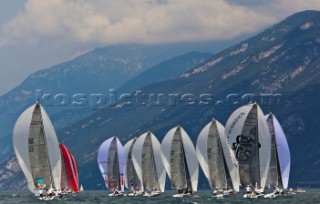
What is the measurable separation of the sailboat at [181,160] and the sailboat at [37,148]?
133ft

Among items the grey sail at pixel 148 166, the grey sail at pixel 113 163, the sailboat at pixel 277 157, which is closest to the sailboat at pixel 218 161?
the sailboat at pixel 277 157

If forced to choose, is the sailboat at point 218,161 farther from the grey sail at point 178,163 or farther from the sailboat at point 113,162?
the sailboat at point 113,162

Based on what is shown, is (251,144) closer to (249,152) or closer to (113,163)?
(249,152)

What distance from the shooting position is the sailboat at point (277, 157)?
14975cm

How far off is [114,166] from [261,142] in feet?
A: 188

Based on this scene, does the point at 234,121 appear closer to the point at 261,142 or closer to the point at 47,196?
the point at 261,142

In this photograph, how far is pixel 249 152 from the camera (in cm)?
14225

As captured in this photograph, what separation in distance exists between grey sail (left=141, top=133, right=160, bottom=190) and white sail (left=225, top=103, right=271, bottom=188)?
151ft

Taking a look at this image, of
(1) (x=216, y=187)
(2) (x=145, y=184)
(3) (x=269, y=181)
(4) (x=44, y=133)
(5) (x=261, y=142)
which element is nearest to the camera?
(4) (x=44, y=133)

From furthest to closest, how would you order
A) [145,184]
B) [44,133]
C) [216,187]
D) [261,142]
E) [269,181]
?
[145,184]
[216,187]
[269,181]
[261,142]
[44,133]

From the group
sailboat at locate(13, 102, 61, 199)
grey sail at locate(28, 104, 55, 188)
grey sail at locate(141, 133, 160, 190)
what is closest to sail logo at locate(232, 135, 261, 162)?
sailboat at locate(13, 102, 61, 199)

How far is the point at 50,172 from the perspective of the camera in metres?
135

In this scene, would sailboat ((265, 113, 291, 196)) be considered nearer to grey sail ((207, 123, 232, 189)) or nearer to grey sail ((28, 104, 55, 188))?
grey sail ((207, 123, 232, 189))

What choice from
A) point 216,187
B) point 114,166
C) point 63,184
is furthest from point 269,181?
point 114,166
